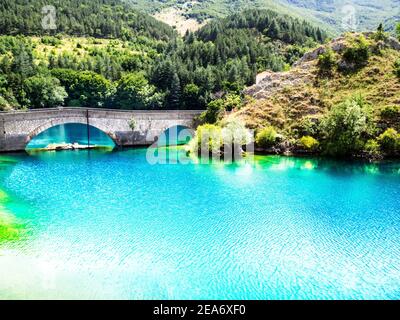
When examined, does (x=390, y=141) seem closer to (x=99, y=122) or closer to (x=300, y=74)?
(x=300, y=74)

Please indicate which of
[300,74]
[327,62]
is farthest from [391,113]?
[300,74]

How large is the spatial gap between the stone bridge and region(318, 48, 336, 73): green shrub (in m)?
25.0

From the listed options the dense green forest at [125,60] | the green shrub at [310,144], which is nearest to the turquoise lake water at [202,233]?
the green shrub at [310,144]

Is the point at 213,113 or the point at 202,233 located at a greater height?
the point at 213,113

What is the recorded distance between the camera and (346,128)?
199 feet

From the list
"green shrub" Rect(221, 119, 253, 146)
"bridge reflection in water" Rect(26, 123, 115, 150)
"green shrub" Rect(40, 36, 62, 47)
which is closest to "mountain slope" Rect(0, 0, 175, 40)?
"green shrub" Rect(40, 36, 62, 47)

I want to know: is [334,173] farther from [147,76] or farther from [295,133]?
[147,76]

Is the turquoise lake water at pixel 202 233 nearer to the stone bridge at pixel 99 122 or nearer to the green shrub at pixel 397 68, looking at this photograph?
the stone bridge at pixel 99 122

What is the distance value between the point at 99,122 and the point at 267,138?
28.8 metres

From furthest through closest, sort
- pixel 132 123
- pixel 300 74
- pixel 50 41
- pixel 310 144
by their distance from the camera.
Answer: pixel 50 41, pixel 300 74, pixel 132 123, pixel 310 144

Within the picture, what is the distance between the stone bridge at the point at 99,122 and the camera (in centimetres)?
6181

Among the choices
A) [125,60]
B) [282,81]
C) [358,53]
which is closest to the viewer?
[358,53]

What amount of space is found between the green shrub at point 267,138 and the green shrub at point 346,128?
7909 millimetres
